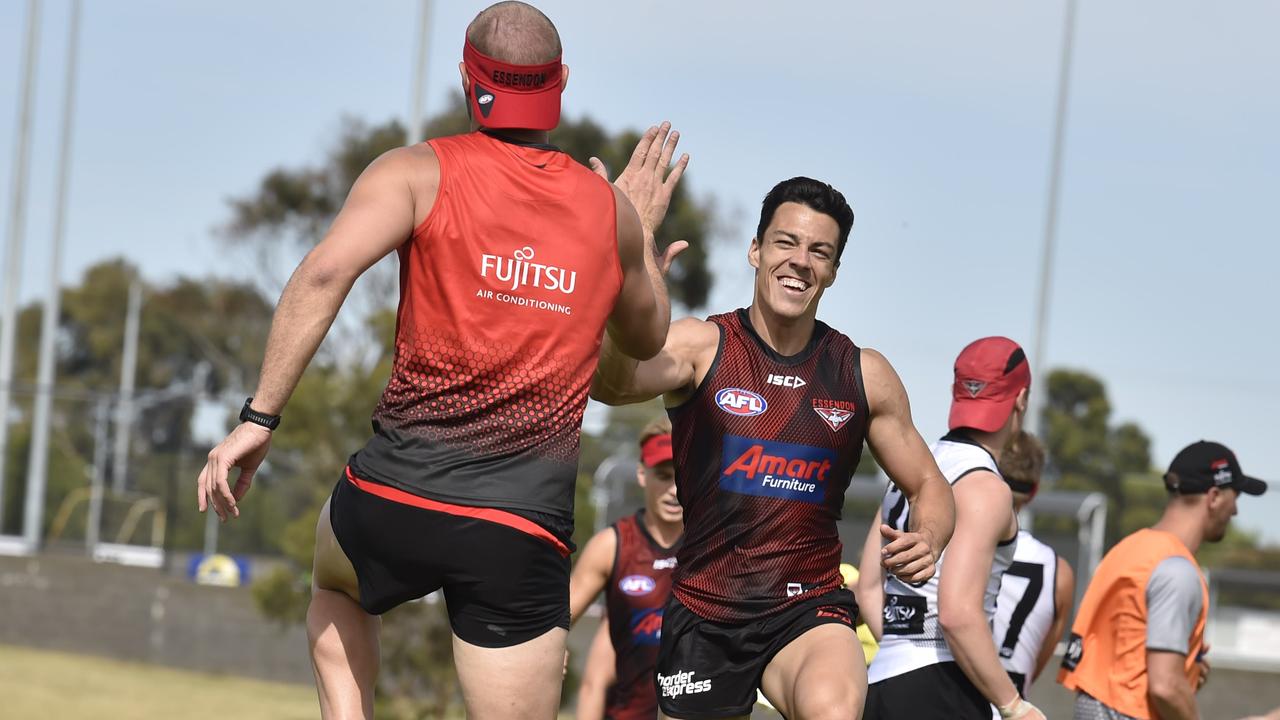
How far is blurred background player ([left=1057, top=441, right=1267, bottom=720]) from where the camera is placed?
19.5ft

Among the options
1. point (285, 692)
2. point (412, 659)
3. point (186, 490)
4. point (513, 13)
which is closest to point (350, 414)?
point (412, 659)

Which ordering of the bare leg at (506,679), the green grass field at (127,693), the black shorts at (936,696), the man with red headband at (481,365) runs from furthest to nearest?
the green grass field at (127,693) → the black shorts at (936,696) → the bare leg at (506,679) → the man with red headband at (481,365)

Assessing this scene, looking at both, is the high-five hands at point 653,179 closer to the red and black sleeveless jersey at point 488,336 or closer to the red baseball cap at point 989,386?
the red and black sleeveless jersey at point 488,336

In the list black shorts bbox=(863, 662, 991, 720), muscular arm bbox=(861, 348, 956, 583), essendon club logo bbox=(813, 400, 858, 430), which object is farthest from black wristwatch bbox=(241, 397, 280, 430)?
black shorts bbox=(863, 662, 991, 720)

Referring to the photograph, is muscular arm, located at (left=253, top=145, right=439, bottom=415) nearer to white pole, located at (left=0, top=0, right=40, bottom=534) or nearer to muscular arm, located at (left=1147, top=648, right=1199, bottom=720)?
muscular arm, located at (left=1147, top=648, right=1199, bottom=720)

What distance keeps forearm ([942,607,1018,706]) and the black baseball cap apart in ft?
6.33

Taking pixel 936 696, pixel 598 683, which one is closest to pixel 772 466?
pixel 936 696

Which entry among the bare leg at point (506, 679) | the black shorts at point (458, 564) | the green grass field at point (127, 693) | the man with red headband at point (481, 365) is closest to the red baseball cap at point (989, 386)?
the man with red headband at point (481, 365)

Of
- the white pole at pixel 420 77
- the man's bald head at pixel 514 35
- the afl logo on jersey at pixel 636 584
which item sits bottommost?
the afl logo on jersey at pixel 636 584

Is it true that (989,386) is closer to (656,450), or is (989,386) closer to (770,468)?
(770,468)

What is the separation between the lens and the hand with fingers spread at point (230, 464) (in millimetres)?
3483

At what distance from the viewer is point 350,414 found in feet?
46.1

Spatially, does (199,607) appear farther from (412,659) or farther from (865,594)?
(865,594)

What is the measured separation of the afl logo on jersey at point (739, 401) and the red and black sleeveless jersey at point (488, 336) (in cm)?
106
